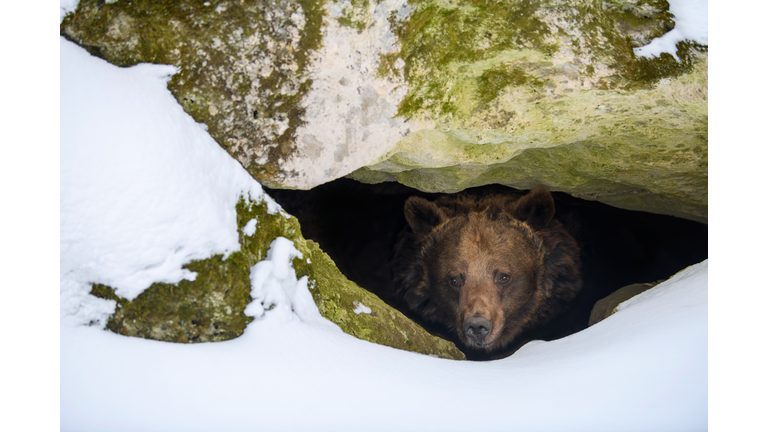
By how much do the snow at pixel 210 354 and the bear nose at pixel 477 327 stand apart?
134cm

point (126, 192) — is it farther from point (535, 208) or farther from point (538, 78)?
point (535, 208)

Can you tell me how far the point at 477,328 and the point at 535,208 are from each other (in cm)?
157

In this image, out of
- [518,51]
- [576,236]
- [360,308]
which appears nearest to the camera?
[518,51]

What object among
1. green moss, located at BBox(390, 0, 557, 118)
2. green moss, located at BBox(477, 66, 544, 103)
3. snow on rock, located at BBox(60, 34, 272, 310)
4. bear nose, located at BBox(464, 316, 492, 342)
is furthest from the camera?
bear nose, located at BBox(464, 316, 492, 342)

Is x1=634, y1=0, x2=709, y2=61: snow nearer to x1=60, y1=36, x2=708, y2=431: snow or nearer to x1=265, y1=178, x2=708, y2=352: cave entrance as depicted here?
x1=60, y1=36, x2=708, y2=431: snow

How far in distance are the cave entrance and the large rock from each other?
246 centimetres

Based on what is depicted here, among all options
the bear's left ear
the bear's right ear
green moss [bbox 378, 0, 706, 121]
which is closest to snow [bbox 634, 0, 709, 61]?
green moss [bbox 378, 0, 706, 121]

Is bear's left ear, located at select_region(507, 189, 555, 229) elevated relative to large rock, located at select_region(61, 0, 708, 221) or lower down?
lower down

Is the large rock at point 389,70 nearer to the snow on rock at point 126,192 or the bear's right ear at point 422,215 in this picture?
the snow on rock at point 126,192

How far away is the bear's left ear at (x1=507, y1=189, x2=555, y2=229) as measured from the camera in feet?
14.4

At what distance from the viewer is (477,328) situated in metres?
3.57

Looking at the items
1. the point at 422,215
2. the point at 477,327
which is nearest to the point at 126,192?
the point at 477,327

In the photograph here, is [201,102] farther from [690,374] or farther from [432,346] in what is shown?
[690,374]

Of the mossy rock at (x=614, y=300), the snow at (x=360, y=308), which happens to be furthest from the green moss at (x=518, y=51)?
the mossy rock at (x=614, y=300)
